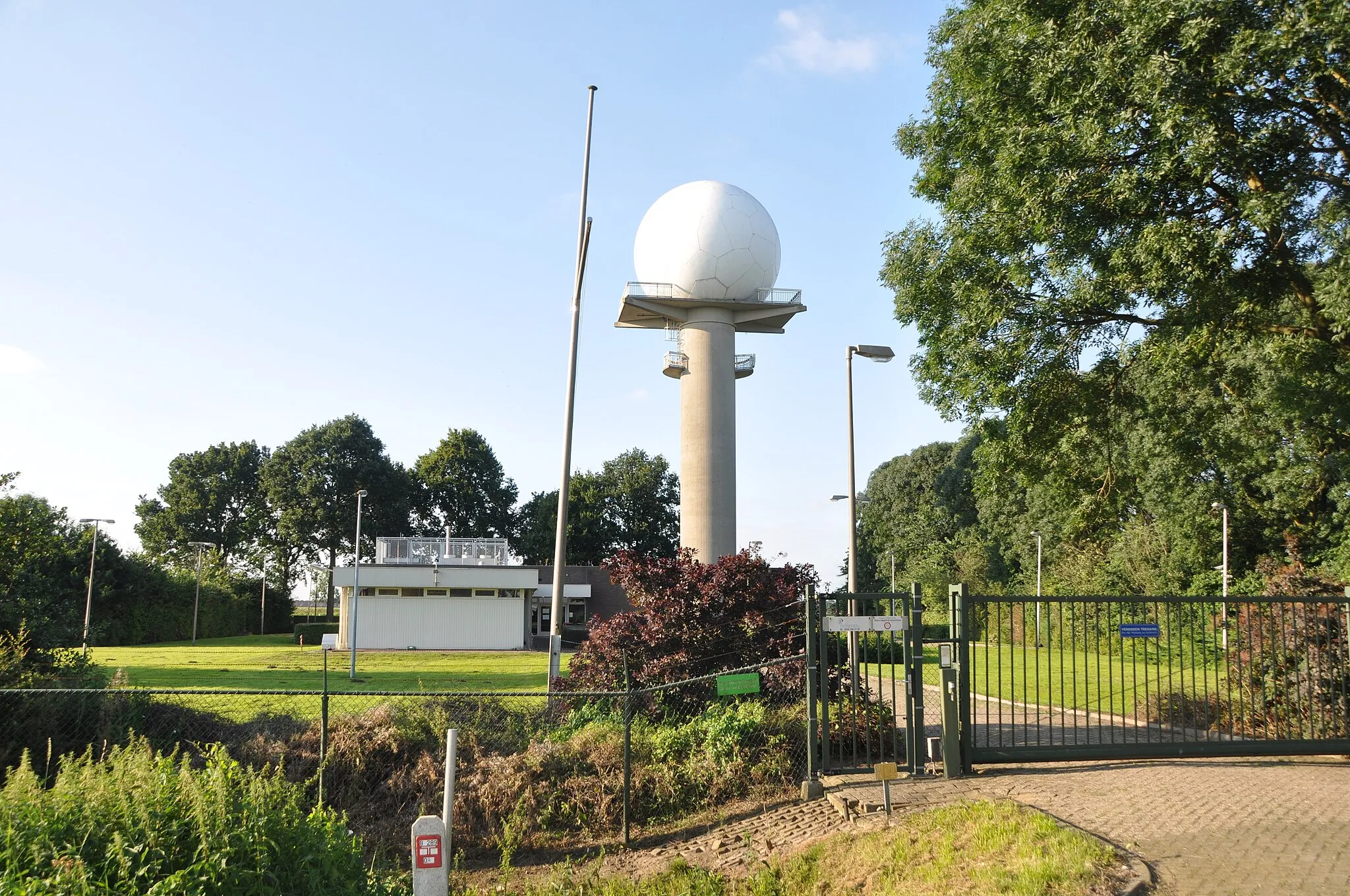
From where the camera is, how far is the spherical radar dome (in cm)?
3066

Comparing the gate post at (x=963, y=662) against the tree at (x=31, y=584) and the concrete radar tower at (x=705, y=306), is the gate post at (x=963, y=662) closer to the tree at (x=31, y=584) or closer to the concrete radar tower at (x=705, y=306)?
the tree at (x=31, y=584)

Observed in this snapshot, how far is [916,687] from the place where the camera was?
10.9 meters

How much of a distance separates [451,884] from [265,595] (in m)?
60.8

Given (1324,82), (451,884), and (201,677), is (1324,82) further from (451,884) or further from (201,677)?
(201,677)

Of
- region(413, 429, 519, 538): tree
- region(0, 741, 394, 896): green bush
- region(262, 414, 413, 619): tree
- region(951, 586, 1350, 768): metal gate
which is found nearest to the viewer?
region(0, 741, 394, 896): green bush

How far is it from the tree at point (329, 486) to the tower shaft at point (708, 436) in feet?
134

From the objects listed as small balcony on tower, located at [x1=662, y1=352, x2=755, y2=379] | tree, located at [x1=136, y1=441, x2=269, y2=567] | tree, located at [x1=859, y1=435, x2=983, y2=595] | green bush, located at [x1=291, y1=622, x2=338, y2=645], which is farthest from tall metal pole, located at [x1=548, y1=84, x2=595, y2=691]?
tree, located at [x1=136, y1=441, x2=269, y2=567]

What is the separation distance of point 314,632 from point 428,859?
4855 cm

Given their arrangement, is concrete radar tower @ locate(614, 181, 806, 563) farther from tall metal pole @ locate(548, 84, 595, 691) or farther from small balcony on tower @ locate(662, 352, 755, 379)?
tall metal pole @ locate(548, 84, 595, 691)

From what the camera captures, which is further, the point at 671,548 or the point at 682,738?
the point at 671,548

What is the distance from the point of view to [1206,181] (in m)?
12.3

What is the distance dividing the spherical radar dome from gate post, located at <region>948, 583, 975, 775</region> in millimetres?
21071

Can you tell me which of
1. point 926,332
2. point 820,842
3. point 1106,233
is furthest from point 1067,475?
point 820,842

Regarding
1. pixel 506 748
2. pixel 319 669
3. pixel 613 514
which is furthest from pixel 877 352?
pixel 613 514
